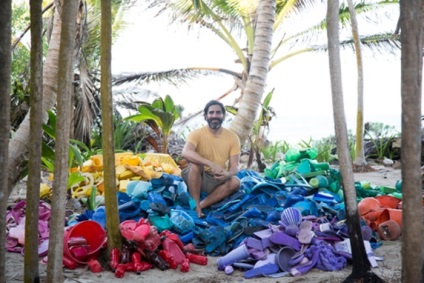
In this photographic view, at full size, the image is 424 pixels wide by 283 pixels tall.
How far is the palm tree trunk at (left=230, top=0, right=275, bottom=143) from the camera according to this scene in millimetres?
8359

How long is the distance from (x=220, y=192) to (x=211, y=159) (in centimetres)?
38

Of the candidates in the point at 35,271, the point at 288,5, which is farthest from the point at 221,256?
the point at 288,5

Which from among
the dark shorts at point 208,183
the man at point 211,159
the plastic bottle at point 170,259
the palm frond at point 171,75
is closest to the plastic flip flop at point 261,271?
the plastic bottle at point 170,259

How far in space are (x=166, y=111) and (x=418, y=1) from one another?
7.12 meters

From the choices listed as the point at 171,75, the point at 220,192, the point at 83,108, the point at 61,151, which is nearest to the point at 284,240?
the point at 220,192

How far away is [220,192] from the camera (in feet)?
19.4

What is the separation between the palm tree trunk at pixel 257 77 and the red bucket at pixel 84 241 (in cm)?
396

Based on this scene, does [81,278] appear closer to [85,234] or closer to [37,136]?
[85,234]

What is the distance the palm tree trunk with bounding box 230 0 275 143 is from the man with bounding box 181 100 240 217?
7.19 feet

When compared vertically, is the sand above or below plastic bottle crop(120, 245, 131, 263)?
below

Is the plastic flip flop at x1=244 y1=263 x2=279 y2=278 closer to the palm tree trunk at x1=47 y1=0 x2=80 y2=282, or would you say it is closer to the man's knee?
the man's knee

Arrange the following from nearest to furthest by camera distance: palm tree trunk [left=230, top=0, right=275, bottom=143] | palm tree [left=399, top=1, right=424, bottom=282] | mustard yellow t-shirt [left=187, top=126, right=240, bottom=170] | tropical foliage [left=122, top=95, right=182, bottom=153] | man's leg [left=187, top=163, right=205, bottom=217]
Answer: palm tree [left=399, top=1, right=424, bottom=282] → man's leg [left=187, top=163, right=205, bottom=217] → mustard yellow t-shirt [left=187, top=126, right=240, bottom=170] → palm tree trunk [left=230, top=0, right=275, bottom=143] → tropical foliage [left=122, top=95, right=182, bottom=153]

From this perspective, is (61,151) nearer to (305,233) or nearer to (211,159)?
(305,233)

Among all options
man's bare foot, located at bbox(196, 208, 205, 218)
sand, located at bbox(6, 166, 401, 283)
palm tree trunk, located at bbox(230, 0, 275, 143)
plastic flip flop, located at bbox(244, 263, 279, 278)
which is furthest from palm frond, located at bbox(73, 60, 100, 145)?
plastic flip flop, located at bbox(244, 263, 279, 278)
